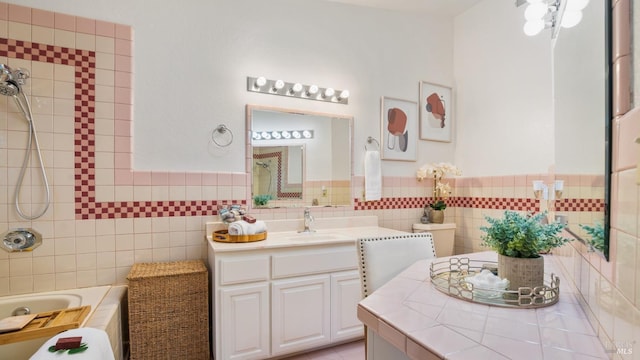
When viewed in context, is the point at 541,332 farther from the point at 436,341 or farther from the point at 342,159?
the point at 342,159

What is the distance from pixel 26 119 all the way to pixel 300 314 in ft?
7.01

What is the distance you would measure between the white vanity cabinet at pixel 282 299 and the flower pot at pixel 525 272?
4.47 ft

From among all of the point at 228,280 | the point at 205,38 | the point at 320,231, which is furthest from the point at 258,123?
the point at 228,280

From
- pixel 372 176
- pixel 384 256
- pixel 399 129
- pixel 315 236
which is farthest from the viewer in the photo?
pixel 399 129

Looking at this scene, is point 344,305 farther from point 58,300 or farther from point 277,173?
point 58,300

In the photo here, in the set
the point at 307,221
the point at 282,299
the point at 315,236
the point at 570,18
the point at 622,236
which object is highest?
the point at 570,18

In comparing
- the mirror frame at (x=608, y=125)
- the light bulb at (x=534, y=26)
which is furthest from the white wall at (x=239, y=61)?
the mirror frame at (x=608, y=125)

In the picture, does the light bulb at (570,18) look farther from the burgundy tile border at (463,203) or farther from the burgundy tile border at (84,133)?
the burgundy tile border at (84,133)

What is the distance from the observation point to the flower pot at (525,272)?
1054mm

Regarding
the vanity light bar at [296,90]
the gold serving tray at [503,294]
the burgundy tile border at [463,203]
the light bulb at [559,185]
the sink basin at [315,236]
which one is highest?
the vanity light bar at [296,90]

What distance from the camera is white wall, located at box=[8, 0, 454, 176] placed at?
2314mm

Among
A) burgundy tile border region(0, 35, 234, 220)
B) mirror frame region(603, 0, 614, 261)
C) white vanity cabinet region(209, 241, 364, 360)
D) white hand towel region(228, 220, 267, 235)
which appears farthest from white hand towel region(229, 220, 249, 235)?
mirror frame region(603, 0, 614, 261)

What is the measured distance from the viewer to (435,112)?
11.1ft

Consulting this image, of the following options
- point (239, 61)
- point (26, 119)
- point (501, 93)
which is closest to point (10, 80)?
point (26, 119)
